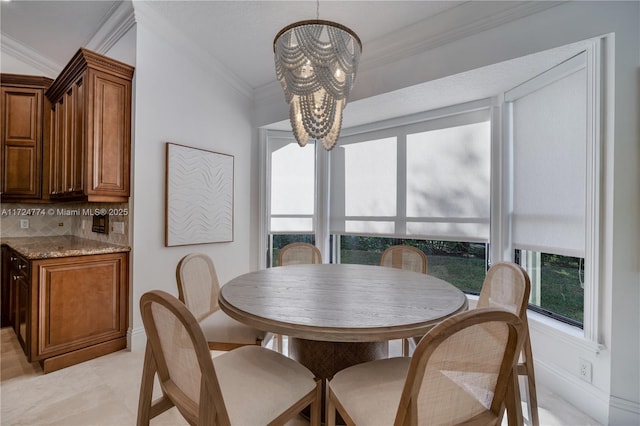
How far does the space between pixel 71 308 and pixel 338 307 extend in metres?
2.24

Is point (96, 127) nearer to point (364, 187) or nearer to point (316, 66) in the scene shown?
point (316, 66)

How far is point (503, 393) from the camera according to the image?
922 millimetres

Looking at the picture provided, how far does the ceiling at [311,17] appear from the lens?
2223mm

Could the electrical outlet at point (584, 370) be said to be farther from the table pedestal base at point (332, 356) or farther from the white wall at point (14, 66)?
the white wall at point (14, 66)

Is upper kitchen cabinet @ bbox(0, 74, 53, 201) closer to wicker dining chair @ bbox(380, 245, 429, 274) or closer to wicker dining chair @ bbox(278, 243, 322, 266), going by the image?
wicker dining chair @ bbox(278, 243, 322, 266)

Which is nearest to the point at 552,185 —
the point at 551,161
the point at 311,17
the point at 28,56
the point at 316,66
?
the point at 551,161

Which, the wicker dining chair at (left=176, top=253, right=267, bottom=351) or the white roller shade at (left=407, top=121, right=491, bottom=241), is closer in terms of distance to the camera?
the wicker dining chair at (left=176, top=253, right=267, bottom=351)

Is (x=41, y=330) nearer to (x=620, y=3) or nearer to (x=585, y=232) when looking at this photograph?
(x=585, y=232)

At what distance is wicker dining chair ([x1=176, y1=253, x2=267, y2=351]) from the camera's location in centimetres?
167

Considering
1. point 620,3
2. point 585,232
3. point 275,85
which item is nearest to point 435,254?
point 585,232

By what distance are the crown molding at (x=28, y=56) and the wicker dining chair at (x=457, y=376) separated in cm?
476

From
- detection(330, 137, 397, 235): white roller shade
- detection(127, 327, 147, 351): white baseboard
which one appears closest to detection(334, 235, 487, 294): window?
detection(330, 137, 397, 235): white roller shade

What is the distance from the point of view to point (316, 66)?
5.26ft

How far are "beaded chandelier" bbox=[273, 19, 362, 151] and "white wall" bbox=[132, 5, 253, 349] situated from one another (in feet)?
4.84
